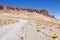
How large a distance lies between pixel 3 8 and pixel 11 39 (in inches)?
7369

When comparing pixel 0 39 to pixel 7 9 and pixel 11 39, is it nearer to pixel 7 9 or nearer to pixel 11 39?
pixel 11 39

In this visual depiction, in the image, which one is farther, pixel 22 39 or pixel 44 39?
pixel 44 39

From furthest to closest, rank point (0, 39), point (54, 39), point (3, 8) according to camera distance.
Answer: point (3, 8) < point (54, 39) < point (0, 39)

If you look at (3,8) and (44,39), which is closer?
(44,39)

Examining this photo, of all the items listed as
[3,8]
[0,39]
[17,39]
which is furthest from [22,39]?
[3,8]

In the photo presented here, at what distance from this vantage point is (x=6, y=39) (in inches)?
543

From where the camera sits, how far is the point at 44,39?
49.5 feet

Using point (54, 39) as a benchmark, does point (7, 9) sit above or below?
above

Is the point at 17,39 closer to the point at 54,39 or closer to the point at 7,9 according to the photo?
the point at 54,39

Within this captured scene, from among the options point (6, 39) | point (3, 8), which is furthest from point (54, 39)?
point (3, 8)

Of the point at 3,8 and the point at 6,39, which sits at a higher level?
the point at 3,8

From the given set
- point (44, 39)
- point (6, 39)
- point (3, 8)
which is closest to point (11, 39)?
point (6, 39)

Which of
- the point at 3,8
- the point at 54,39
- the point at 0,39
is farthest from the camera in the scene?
the point at 3,8

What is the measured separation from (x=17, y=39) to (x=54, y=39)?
9.06ft
